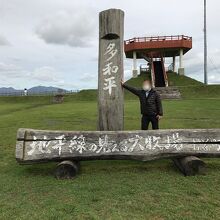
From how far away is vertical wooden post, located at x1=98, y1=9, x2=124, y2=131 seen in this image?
7590 mm

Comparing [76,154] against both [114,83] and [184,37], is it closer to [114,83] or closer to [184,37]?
[114,83]

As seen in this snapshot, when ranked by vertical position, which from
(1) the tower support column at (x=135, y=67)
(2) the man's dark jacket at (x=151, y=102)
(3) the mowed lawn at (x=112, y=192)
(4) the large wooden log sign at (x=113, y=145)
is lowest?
(3) the mowed lawn at (x=112, y=192)

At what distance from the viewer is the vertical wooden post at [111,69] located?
7.59 meters

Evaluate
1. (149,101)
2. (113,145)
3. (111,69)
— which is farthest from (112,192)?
(111,69)

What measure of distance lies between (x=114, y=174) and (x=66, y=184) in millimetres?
1058

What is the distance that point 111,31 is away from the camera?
7.53m

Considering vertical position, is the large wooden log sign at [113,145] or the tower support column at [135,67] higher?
the tower support column at [135,67]

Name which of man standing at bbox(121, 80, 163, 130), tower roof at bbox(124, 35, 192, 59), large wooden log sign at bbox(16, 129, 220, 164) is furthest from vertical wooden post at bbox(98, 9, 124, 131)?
tower roof at bbox(124, 35, 192, 59)

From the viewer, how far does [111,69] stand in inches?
300

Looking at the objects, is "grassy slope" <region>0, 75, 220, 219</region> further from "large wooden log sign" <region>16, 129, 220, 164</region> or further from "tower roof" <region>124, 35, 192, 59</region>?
"tower roof" <region>124, 35, 192, 59</region>

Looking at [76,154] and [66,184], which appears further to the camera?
[76,154]

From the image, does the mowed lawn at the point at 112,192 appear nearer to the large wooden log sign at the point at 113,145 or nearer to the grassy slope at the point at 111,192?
the grassy slope at the point at 111,192

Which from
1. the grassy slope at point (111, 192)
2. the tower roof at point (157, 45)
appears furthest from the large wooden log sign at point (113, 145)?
the tower roof at point (157, 45)

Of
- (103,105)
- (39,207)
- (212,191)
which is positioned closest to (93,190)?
(39,207)
